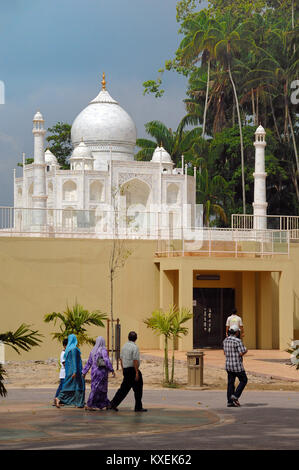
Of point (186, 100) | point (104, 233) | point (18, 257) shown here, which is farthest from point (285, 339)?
point (186, 100)

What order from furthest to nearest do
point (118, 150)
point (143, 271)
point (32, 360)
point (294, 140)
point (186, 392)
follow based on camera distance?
point (294, 140) → point (118, 150) → point (143, 271) → point (32, 360) → point (186, 392)

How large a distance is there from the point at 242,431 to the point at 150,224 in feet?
67.7

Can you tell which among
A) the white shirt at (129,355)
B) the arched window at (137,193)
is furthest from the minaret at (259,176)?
the white shirt at (129,355)

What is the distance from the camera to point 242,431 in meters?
11.5

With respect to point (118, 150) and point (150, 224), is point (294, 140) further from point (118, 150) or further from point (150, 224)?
point (150, 224)

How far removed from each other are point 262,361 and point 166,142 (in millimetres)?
31288

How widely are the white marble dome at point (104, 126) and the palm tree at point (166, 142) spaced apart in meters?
6.15

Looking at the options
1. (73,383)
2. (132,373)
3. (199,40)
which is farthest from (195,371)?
(199,40)

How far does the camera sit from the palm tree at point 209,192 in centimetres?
4878

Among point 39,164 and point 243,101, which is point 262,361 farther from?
point 243,101

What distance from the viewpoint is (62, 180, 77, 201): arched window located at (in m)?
43.2

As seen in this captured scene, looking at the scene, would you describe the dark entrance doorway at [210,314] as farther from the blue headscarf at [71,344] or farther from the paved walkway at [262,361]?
the blue headscarf at [71,344]

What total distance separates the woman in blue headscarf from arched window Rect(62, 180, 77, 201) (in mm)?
28934
